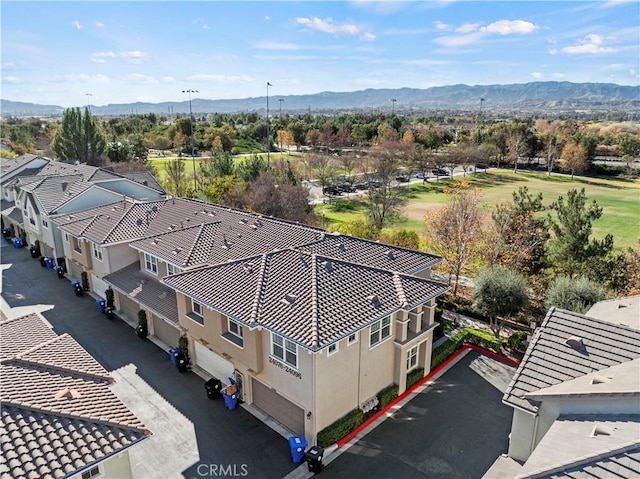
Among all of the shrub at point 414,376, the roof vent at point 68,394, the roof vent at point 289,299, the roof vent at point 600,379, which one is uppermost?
the roof vent at point 289,299

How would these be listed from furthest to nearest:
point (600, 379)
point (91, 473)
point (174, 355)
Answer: point (174, 355)
point (600, 379)
point (91, 473)

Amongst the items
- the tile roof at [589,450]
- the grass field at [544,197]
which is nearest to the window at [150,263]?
the tile roof at [589,450]

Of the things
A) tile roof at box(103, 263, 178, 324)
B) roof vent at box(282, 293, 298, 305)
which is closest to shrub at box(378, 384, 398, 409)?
roof vent at box(282, 293, 298, 305)

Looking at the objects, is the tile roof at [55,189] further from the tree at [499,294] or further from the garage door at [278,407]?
the tree at [499,294]

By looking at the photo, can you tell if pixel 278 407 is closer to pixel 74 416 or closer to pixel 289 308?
pixel 289 308

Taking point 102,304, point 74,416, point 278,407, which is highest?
point 74,416

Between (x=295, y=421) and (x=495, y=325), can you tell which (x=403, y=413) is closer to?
(x=295, y=421)

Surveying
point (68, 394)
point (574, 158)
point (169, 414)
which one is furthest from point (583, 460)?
point (574, 158)
